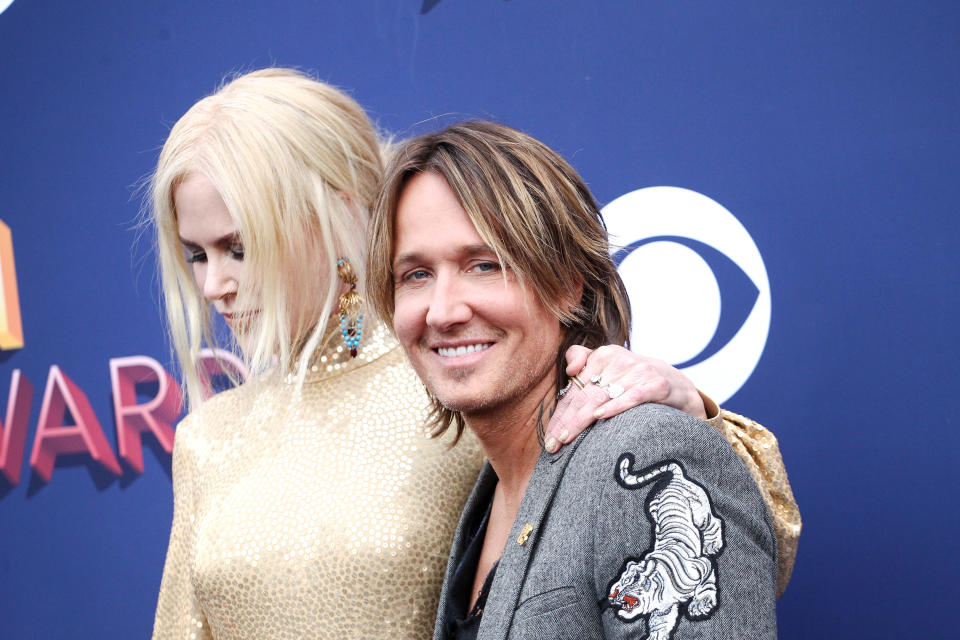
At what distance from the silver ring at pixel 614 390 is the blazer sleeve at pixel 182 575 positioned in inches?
37.4

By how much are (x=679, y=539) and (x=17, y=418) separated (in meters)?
2.18

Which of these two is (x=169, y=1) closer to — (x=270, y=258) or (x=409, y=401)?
(x=270, y=258)

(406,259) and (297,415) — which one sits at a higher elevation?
(406,259)

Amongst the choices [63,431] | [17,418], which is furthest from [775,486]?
[17,418]

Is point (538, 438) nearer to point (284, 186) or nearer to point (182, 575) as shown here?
point (284, 186)

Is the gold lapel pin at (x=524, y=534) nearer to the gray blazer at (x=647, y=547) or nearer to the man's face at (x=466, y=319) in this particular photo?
the gray blazer at (x=647, y=547)

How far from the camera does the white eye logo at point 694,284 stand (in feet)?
6.13

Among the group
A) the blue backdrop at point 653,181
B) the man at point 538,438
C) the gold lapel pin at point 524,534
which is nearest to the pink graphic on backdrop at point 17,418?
the blue backdrop at point 653,181

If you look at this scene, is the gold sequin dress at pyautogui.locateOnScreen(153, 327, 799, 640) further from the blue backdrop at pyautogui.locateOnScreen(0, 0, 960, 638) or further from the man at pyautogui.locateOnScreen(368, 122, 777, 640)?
the blue backdrop at pyautogui.locateOnScreen(0, 0, 960, 638)

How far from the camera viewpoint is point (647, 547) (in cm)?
100

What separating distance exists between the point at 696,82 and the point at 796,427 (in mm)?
714

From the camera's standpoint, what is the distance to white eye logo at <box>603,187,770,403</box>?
1.87 m

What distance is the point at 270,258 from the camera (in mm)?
1618

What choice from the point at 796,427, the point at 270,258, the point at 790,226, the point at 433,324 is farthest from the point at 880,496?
the point at 270,258
